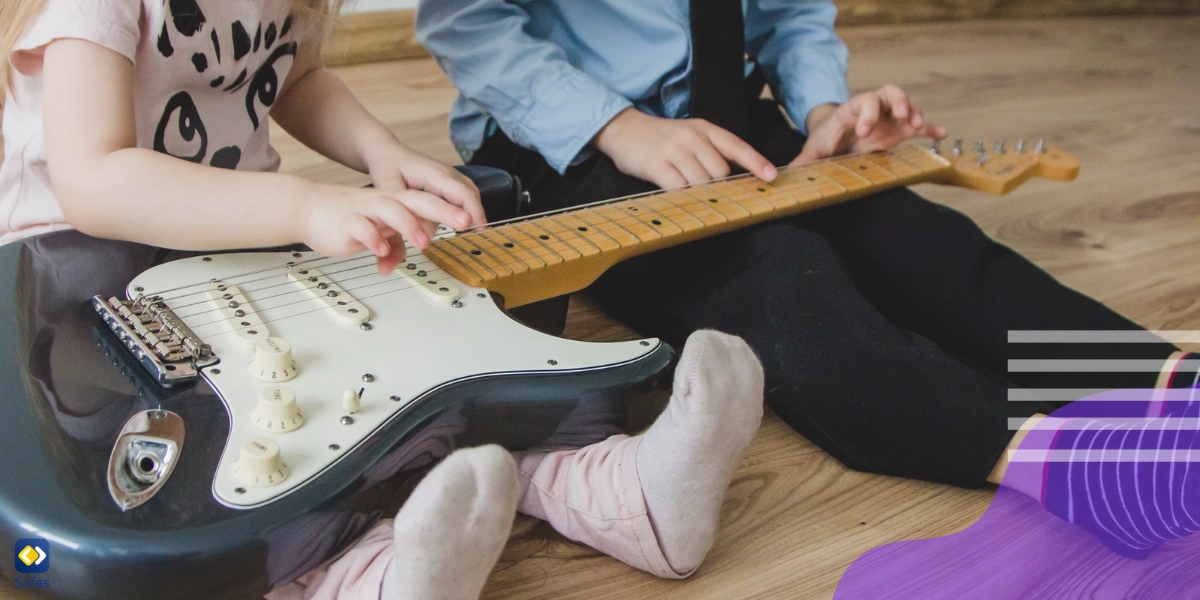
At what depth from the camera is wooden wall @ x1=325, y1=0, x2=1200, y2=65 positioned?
5.55ft

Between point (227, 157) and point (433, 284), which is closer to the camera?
point (433, 284)

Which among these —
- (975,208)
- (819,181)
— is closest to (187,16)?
(819,181)

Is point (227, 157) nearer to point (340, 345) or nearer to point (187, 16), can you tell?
point (187, 16)

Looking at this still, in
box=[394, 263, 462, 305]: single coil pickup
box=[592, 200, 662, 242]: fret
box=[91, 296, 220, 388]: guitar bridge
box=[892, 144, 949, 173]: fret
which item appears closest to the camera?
box=[91, 296, 220, 388]: guitar bridge

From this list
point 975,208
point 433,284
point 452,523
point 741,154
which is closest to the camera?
point 452,523

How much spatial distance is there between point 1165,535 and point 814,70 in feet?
2.03

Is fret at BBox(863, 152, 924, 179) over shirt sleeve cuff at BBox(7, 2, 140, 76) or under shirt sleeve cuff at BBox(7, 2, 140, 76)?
under

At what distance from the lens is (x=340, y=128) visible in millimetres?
923

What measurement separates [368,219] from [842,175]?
1.65 ft

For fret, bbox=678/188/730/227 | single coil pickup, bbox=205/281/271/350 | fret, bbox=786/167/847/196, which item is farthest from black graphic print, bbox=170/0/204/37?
fret, bbox=786/167/847/196

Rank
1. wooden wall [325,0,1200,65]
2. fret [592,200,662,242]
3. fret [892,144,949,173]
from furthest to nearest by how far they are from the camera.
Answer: wooden wall [325,0,1200,65] < fret [892,144,949,173] < fret [592,200,662,242]

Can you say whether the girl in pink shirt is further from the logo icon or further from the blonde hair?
the logo icon

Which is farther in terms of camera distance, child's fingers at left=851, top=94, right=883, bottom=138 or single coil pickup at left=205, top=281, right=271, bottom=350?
child's fingers at left=851, top=94, right=883, bottom=138

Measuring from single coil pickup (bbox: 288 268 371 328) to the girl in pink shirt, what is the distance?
34mm
